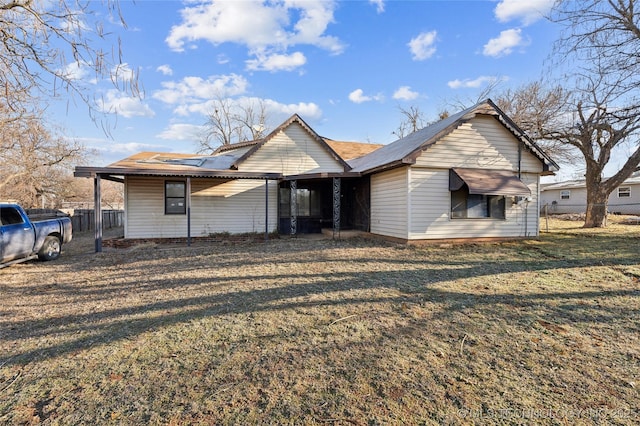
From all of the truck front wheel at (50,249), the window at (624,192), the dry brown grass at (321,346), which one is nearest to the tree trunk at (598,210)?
the dry brown grass at (321,346)

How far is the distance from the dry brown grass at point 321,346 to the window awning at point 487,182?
12.1ft

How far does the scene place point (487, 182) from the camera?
411 inches

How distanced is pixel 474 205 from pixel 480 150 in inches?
76.6

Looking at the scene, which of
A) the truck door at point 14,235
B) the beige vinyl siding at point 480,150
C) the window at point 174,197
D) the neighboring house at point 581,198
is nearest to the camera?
the truck door at point 14,235

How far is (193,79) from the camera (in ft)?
25.0

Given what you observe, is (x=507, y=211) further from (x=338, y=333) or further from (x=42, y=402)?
(x=42, y=402)

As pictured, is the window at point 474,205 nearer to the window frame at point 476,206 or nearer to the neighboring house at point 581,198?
the window frame at point 476,206

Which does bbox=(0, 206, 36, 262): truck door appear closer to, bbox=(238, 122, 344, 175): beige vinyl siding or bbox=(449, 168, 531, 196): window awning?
bbox=(238, 122, 344, 175): beige vinyl siding

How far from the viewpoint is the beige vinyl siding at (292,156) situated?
1353 centimetres

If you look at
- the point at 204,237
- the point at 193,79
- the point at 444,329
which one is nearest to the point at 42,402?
the point at 444,329

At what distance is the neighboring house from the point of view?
25828 millimetres

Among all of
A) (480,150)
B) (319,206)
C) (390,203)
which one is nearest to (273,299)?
(390,203)

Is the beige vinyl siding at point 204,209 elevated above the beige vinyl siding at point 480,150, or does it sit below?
below

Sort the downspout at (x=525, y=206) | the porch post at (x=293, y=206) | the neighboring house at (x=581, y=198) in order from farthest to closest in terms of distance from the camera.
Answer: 1. the neighboring house at (x=581, y=198)
2. the porch post at (x=293, y=206)
3. the downspout at (x=525, y=206)
